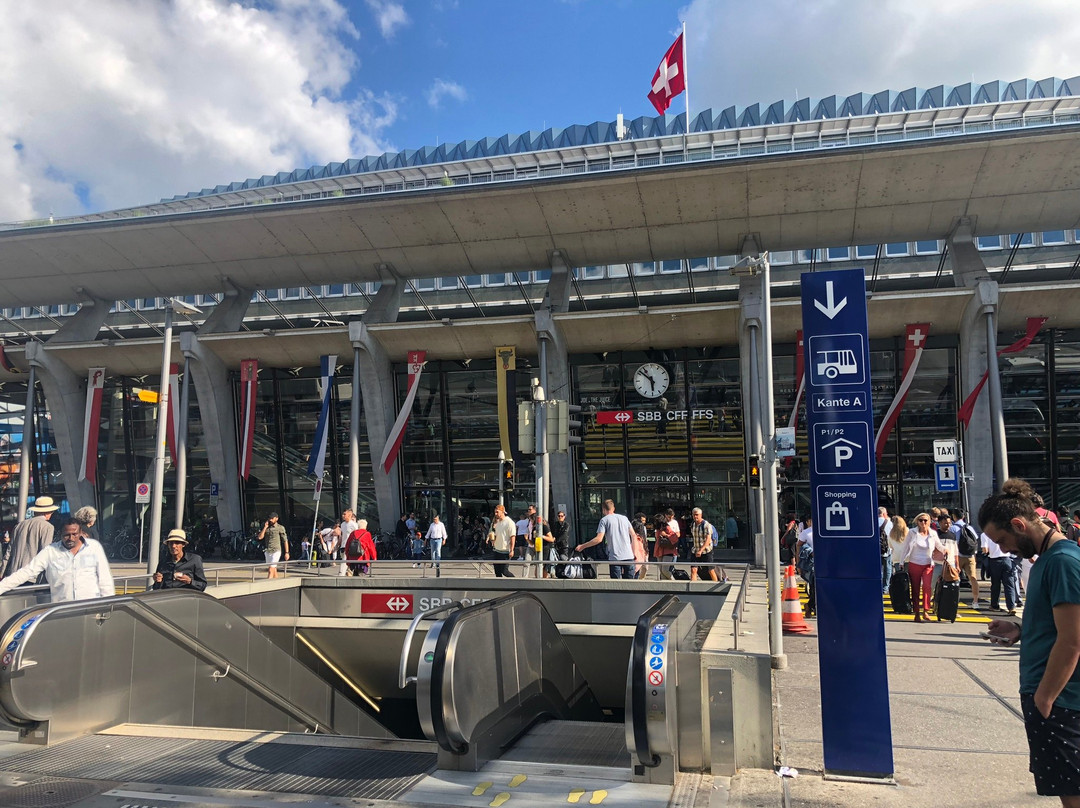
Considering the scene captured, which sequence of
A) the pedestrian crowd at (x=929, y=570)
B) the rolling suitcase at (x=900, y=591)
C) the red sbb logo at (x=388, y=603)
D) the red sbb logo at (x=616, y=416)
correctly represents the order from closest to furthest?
the pedestrian crowd at (x=929, y=570), the rolling suitcase at (x=900, y=591), the red sbb logo at (x=388, y=603), the red sbb logo at (x=616, y=416)

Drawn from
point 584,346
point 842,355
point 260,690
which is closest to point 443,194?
point 584,346

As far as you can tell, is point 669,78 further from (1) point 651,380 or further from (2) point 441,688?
(2) point 441,688

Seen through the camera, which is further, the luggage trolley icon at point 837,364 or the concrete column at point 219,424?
the concrete column at point 219,424

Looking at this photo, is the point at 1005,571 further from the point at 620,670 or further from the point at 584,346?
the point at 584,346

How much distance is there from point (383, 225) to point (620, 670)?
1597cm

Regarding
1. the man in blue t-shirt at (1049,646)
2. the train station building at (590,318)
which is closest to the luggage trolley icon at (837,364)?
the man in blue t-shirt at (1049,646)

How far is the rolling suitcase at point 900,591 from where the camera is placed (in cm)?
1277

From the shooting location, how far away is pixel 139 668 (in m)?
7.83

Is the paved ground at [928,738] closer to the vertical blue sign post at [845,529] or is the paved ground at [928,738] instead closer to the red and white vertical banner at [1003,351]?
the vertical blue sign post at [845,529]

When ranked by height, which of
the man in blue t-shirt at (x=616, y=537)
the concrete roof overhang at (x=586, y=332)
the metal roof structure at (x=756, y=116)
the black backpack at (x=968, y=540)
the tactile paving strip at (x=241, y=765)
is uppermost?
the metal roof structure at (x=756, y=116)

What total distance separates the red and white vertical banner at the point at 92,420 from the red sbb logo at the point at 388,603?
1869 cm

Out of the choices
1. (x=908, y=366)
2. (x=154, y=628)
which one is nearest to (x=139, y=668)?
(x=154, y=628)

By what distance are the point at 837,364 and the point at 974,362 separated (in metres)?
19.4

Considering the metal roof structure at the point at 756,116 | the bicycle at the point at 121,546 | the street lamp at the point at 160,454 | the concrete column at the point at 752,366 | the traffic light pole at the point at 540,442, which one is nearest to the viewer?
the traffic light pole at the point at 540,442
